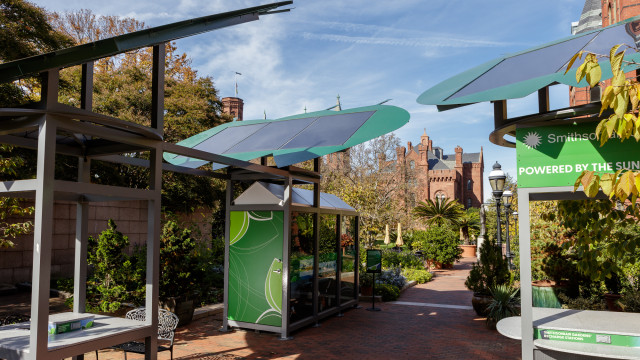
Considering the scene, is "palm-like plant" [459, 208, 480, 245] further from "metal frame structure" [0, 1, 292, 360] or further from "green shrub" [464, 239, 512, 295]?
"metal frame structure" [0, 1, 292, 360]

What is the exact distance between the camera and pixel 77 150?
6312mm

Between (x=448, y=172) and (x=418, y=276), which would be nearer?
(x=418, y=276)

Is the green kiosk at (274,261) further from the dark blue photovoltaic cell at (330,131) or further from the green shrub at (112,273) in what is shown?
the green shrub at (112,273)

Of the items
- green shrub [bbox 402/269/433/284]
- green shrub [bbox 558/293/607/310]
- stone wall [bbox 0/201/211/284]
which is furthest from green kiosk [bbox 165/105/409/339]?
green shrub [bbox 402/269/433/284]

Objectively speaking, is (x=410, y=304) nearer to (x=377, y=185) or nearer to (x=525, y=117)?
(x=525, y=117)

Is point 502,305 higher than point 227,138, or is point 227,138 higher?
point 227,138

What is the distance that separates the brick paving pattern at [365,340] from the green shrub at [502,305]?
0.29 meters

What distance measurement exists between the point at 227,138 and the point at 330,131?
2968 mm

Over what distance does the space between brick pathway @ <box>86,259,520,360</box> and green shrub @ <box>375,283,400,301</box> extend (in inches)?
65.3

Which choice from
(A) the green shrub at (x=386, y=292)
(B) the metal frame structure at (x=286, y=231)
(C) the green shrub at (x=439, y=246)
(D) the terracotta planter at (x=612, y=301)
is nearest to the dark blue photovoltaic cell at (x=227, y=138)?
(B) the metal frame structure at (x=286, y=231)

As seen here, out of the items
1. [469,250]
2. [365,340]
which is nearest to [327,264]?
[365,340]

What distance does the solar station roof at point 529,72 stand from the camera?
161 inches

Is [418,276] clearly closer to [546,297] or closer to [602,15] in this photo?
[546,297]

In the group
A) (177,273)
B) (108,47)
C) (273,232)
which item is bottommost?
(177,273)
